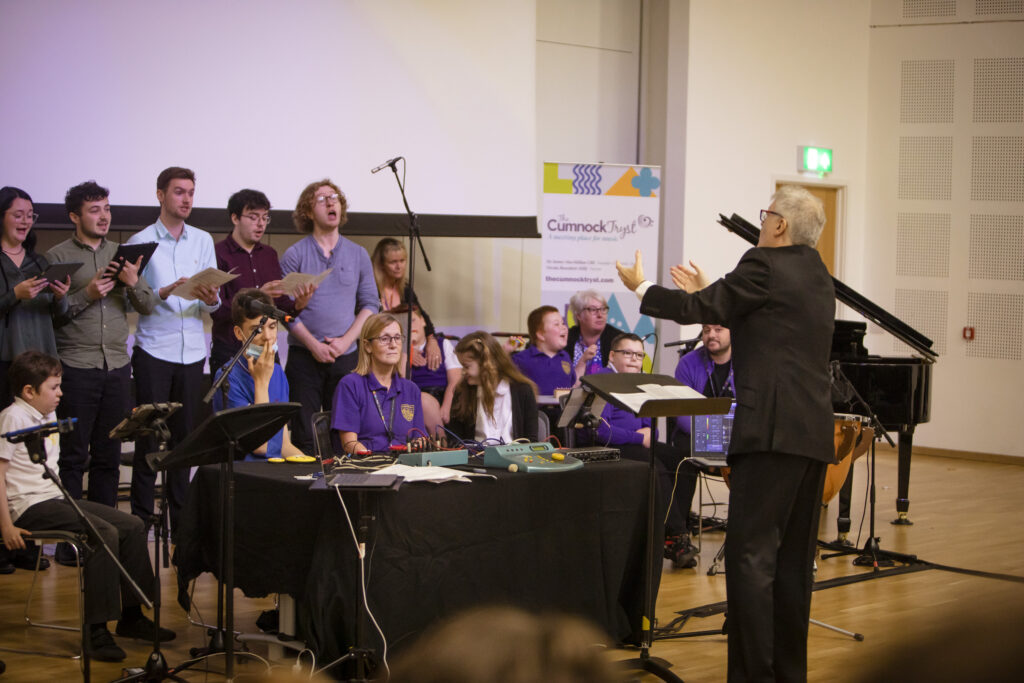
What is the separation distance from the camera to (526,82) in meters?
7.80

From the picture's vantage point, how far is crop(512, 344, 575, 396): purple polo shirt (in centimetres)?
625

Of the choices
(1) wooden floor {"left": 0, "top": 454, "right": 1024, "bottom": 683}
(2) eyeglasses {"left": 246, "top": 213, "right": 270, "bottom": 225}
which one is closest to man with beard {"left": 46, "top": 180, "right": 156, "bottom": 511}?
(1) wooden floor {"left": 0, "top": 454, "right": 1024, "bottom": 683}

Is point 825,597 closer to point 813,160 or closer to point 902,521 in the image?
point 902,521

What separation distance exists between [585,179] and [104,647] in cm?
529

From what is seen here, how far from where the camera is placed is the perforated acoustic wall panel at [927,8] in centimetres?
983

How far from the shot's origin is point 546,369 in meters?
6.27

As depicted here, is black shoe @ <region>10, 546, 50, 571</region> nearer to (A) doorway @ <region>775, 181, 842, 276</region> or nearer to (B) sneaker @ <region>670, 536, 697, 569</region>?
(B) sneaker @ <region>670, 536, 697, 569</region>

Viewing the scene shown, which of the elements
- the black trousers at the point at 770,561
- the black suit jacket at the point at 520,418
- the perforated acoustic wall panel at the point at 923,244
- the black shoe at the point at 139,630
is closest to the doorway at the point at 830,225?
the perforated acoustic wall panel at the point at 923,244

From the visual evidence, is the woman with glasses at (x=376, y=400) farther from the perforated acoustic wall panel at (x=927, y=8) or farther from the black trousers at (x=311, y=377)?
the perforated acoustic wall panel at (x=927, y=8)

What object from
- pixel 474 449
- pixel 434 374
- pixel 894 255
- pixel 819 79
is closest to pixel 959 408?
pixel 894 255

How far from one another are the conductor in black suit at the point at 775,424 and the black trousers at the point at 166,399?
111 inches

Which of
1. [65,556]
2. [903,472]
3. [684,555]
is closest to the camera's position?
[65,556]

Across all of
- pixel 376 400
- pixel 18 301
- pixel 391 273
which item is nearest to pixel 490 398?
pixel 376 400

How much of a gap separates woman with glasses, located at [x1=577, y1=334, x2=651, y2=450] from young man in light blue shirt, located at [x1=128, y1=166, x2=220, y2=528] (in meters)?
2.09
